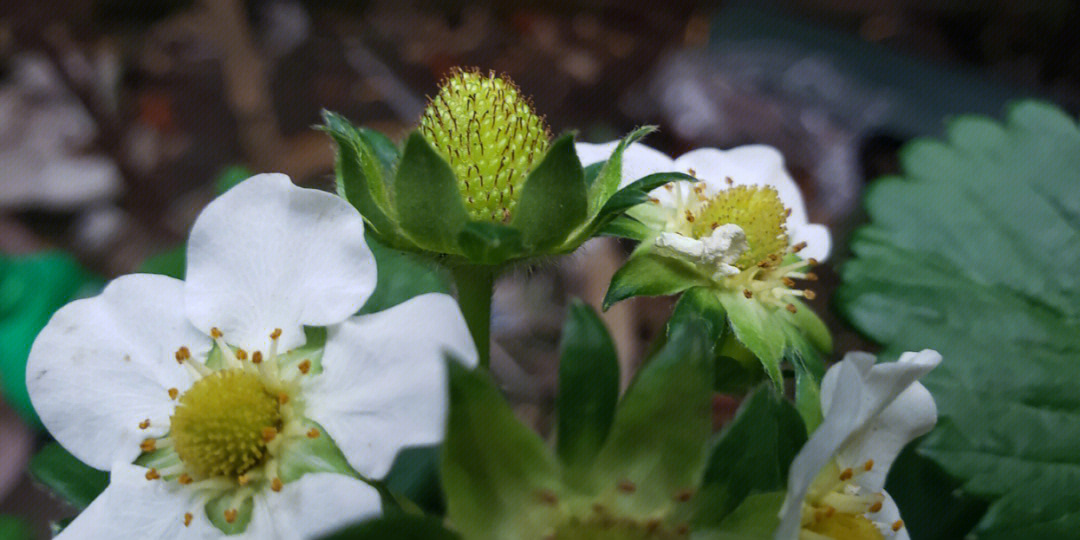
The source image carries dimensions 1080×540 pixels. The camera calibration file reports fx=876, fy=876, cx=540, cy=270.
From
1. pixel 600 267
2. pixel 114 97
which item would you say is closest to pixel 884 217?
pixel 600 267

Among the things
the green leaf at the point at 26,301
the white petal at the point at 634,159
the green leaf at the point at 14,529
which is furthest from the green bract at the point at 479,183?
the green leaf at the point at 14,529

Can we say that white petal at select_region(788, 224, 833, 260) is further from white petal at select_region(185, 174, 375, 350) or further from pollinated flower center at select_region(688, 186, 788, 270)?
white petal at select_region(185, 174, 375, 350)

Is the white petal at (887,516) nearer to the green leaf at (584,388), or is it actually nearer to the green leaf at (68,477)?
the green leaf at (584,388)

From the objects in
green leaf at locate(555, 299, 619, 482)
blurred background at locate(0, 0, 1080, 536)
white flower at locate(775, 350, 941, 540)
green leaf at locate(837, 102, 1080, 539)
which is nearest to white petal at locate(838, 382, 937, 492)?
white flower at locate(775, 350, 941, 540)

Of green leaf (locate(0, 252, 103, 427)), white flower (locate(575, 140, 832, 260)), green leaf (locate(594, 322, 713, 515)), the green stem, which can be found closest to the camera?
green leaf (locate(594, 322, 713, 515))

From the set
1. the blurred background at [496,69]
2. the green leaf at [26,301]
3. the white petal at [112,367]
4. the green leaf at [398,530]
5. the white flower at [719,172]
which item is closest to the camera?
the green leaf at [398,530]

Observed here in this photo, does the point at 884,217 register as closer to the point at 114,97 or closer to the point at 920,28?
the point at 920,28
